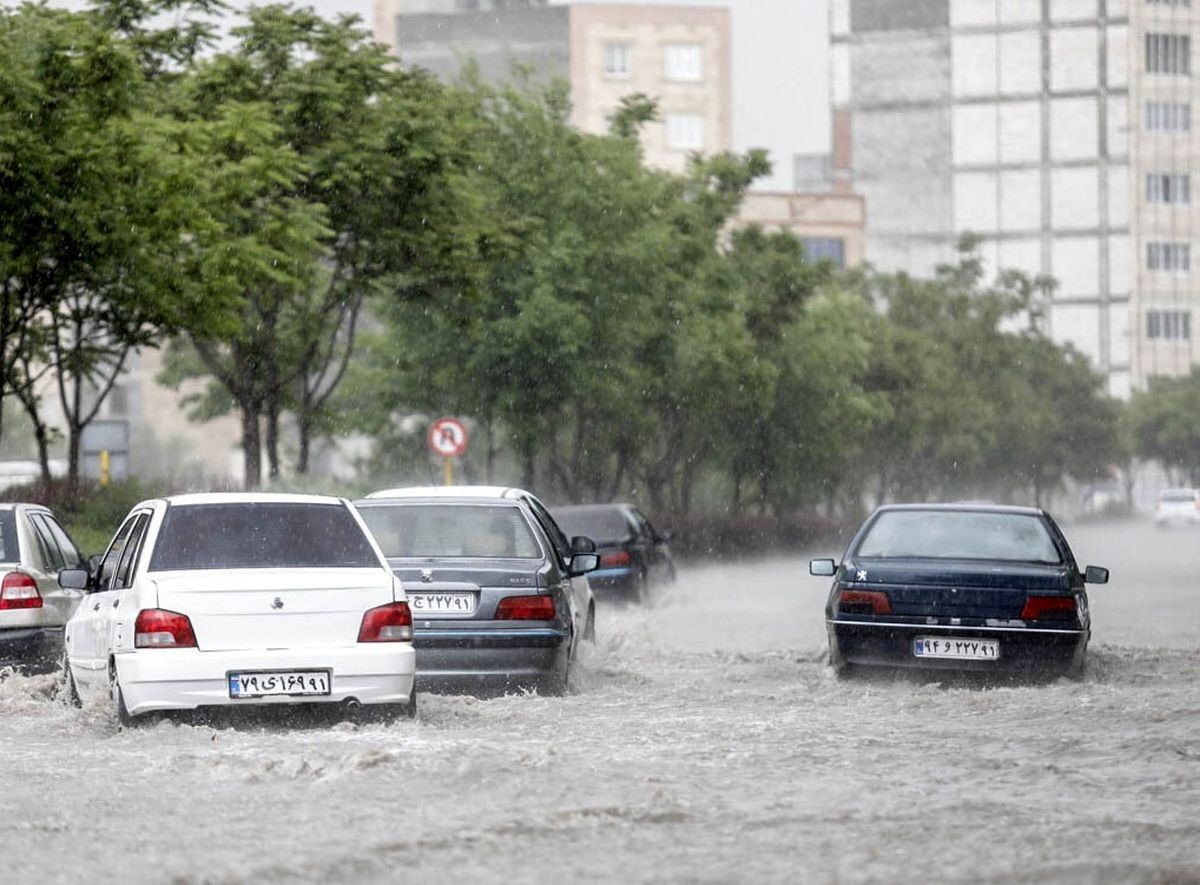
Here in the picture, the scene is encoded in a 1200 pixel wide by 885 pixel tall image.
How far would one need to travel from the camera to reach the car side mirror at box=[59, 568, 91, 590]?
14.5m

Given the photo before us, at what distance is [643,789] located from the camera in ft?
34.8

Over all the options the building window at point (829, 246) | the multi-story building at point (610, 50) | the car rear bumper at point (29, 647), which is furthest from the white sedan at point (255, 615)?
the building window at point (829, 246)

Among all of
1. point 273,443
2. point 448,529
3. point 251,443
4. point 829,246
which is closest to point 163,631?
point 448,529

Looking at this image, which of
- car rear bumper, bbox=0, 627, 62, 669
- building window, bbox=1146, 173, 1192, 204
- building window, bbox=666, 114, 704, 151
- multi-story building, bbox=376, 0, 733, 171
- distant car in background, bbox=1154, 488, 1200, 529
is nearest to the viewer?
car rear bumper, bbox=0, 627, 62, 669

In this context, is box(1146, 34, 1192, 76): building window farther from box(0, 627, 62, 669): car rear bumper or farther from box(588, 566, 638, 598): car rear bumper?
box(0, 627, 62, 669): car rear bumper

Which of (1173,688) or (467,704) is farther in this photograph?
(1173,688)

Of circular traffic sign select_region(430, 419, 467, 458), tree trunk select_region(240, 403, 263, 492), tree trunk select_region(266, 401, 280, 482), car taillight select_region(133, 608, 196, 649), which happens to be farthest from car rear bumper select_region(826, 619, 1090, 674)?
circular traffic sign select_region(430, 419, 467, 458)

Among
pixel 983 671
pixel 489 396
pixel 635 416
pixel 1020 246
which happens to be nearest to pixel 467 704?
pixel 983 671

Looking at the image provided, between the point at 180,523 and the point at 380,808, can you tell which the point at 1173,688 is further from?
the point at 380,808

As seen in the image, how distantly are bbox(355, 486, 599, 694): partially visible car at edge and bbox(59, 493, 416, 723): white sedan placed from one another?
1.91 meters

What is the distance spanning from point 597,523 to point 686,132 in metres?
97.1

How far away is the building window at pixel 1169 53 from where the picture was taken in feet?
423

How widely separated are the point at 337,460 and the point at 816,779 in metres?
123

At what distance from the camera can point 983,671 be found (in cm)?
1669
